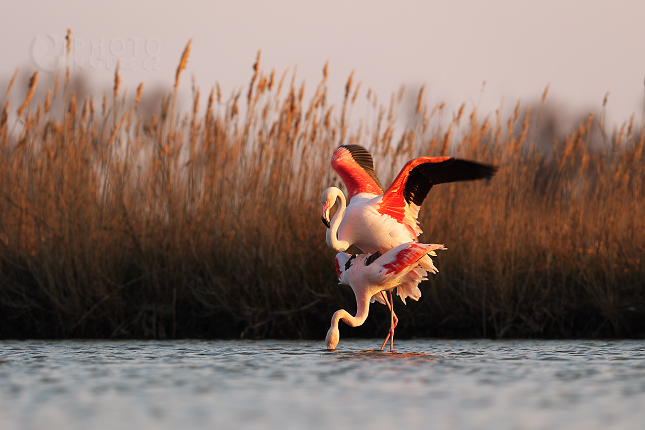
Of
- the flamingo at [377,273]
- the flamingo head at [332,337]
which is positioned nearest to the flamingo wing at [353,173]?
the flamingo at [377,273]

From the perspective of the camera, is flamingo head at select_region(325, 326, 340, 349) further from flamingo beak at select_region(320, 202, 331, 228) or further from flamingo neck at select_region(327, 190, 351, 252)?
flamingo beak at select_region(320, 202, 331, 228)

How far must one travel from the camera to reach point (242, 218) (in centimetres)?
691

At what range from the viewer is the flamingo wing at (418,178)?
4.78 m

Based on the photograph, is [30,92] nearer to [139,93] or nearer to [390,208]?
[139,93]

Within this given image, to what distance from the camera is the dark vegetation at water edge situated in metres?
6.66

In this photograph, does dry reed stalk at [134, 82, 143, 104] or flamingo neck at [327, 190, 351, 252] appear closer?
flamingo neck at [327, 190, 351, 252]

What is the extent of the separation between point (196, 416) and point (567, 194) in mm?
4948

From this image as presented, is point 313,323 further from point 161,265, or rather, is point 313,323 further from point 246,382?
point 246,382

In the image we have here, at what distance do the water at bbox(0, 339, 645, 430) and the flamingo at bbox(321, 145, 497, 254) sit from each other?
69cm

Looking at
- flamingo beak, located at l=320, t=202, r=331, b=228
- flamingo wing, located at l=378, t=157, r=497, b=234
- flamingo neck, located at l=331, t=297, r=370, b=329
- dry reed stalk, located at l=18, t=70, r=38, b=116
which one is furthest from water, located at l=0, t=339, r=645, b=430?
dry reed stalk, located at l=18, t=70, r=38, b=116

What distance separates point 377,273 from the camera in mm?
5031

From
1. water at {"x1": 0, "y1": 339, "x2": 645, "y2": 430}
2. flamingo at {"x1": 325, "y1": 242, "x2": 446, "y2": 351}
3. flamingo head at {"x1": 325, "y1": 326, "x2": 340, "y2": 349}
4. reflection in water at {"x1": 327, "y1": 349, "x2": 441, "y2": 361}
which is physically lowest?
water at {"x1": 0, "y1": 339, "x2": 645, "y2": 430}

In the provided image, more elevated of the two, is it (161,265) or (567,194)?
(567,194)

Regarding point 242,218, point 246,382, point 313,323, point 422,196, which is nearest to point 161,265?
point 242,218
